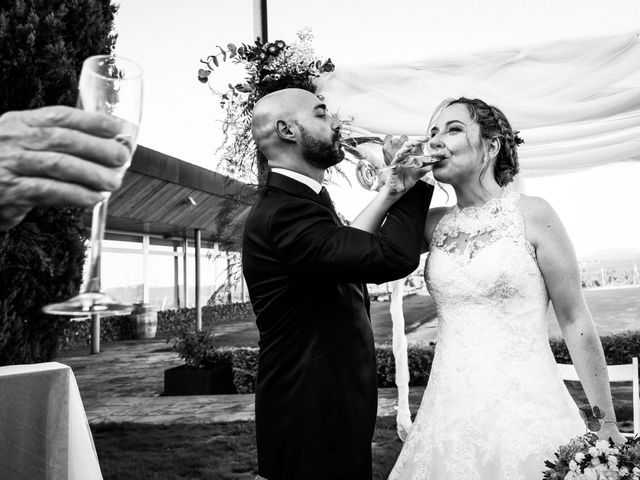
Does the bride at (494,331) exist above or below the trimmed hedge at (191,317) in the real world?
above

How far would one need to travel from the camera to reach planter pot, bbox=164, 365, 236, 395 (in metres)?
6.92

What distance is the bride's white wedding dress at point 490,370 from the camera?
1.76 meters

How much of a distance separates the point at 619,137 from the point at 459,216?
12.3ft

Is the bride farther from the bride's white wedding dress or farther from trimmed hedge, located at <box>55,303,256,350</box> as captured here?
trimmed hedge, located at <box>55,303,256,350</box>

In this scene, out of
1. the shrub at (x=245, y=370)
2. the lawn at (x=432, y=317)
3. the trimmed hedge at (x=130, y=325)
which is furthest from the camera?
the trimmed hedge at (x=130, y=325)

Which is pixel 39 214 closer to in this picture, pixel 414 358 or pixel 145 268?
pixel 414 358

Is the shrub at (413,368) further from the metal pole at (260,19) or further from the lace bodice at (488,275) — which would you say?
the lace bodice at (488,275)

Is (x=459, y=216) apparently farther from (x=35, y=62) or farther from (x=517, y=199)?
(x=35, y=62)

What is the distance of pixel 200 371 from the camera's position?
6.90 m

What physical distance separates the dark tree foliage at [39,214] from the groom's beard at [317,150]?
2.27m

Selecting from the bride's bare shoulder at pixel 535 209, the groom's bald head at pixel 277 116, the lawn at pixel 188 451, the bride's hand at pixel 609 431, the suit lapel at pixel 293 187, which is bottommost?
the lawn at pixel 188 451

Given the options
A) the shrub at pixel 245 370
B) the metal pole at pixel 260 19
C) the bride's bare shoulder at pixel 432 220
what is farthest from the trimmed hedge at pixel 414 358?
the bride's bare shoulder at pixel 432 220

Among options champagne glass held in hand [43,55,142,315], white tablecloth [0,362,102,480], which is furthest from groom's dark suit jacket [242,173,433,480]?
white tablecloth [0,362,102,480]

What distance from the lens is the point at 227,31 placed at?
27.3 ft
